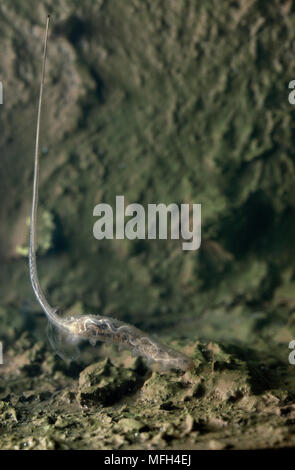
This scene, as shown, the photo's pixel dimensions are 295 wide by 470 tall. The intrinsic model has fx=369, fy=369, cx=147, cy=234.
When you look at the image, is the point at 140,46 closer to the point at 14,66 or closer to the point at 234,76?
the point at 234,76

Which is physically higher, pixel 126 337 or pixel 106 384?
pixel 126 337

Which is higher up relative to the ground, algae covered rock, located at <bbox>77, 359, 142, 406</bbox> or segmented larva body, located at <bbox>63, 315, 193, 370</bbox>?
segmented larva body, located at <bbox>63, 315, 193, 370</bbox>

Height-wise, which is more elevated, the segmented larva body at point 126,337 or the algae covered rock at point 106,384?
the segmented larva body at point 126,337
